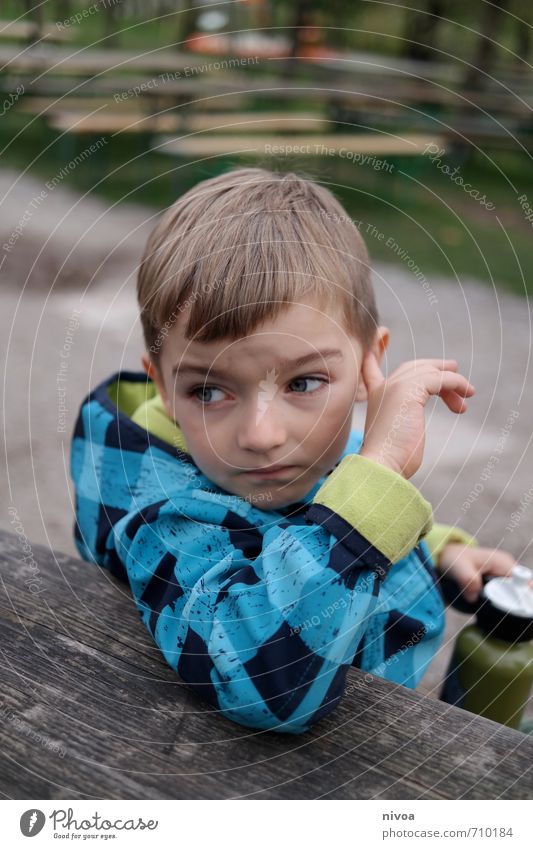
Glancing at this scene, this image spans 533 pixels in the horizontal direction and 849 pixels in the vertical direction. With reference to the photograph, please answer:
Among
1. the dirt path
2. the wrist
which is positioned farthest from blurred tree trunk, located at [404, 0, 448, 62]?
the wrist

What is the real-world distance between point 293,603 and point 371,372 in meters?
0.33

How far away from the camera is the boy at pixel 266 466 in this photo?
0.76 meters

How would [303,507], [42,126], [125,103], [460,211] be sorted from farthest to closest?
[42,126]
[125,103]
[460,211]
[303,507]

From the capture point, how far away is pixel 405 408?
86cm

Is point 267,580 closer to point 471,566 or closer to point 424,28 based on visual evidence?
point 471,566

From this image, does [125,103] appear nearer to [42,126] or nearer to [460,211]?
[42,126]

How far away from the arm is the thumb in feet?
0.55

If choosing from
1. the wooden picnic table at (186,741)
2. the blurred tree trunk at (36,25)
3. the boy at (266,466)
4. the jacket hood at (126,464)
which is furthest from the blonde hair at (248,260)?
the blurred tree trunk at (36,25)

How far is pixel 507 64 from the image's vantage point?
12.2 meters

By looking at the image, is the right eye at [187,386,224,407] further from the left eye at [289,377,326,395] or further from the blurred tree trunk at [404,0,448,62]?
the blurred tree trunk at [404,0,448,62]

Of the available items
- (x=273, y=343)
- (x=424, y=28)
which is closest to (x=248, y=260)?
(x=273, y=343)
